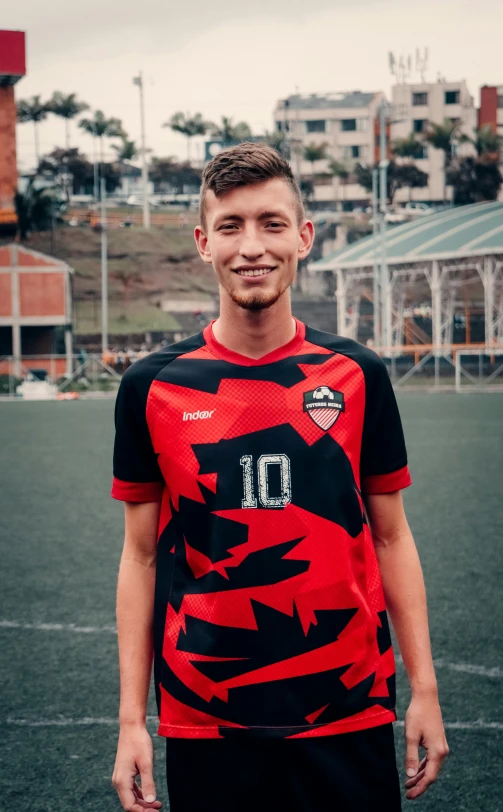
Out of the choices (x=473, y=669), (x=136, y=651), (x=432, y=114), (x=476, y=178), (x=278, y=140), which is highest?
(x=432, y=114)

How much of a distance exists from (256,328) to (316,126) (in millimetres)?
99670

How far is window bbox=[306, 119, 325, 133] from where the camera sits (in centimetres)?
9856

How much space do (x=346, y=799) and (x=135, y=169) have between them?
116576mm

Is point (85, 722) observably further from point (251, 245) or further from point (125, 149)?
point (125, 149)

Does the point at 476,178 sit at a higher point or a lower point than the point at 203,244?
higher

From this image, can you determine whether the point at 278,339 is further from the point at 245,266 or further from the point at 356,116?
the point at 356,116

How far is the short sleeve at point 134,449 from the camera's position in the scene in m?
2.53

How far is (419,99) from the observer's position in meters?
92.8

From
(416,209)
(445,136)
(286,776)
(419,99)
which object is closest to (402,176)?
(416,209)

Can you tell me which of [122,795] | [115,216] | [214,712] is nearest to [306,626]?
[214,712]

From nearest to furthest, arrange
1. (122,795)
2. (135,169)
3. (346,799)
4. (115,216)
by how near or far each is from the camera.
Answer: (346,799)
(122,795)
(115,216)
(135,169)

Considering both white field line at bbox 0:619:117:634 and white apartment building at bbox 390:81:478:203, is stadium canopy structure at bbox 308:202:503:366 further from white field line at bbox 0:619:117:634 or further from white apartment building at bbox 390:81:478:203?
white field line at bbox 0:619:117:634

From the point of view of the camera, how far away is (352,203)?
95.6 meters

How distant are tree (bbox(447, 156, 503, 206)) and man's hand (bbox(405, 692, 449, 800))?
81562 mm
